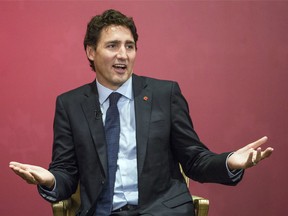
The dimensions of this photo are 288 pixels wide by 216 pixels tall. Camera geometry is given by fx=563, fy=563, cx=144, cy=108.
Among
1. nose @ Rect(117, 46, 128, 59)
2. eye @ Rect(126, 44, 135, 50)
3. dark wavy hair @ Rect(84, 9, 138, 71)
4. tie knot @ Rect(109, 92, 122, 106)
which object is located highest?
dark wavy hair @ Rect(84, 9, 138, 71)

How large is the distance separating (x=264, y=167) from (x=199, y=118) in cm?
54

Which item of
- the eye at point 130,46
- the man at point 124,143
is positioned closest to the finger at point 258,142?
the man at point 124,143

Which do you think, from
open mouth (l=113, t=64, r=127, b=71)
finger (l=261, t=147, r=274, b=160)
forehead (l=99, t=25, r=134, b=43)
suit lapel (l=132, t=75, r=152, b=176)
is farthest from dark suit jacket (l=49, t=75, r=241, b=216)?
finger (l=261, t=147, r=274, b=160)

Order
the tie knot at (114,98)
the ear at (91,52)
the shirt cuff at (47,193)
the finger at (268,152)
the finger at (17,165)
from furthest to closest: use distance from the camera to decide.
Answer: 1. the ear at (91,52)
2. the tie knot at (114,98)
3. the shirt cuff at (47,193)
4. the finger at (17,165)
5. the finger at (268,152)

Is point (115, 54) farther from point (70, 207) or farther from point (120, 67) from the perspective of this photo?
point (70, 207)

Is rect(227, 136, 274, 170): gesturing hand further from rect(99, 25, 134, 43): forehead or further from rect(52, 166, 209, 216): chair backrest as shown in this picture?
rect(99, 25, 134, 43): forehead

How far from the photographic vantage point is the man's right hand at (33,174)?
217cm

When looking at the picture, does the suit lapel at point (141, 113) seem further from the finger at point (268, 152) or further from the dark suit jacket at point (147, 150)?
the finger at point (268, 152)

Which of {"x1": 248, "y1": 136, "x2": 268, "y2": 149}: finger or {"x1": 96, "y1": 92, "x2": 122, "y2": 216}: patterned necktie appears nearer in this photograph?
{"x1": 248, "y1": 136, "x2": 268, "y2": 149}: finger

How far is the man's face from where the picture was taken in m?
2.54

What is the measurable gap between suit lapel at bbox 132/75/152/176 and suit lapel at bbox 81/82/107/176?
0.16 meters

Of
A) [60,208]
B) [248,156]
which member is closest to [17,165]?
[60,208]

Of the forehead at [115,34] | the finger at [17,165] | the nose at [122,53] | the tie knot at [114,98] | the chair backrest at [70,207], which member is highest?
the forehead at [115,34]

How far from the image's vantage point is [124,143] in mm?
2498
